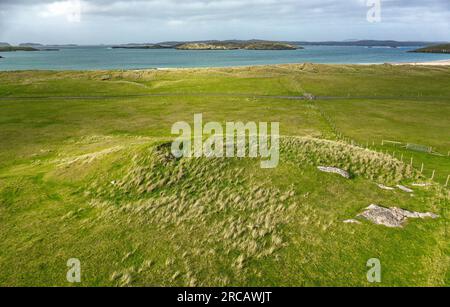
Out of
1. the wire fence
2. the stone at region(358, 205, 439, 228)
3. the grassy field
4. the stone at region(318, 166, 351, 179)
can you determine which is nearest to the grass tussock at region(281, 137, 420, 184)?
the grassy field

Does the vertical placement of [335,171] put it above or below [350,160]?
below

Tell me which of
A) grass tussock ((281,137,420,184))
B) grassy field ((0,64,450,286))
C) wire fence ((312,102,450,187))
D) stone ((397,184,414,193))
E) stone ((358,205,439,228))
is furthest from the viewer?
wire fence ((312,102,450,187))

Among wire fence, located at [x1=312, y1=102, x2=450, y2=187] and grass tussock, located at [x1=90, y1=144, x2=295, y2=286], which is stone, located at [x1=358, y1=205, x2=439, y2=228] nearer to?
grass tussock, located at [x1=90, y1=144, x2=295, y2=286]

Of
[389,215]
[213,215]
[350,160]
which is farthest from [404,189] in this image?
[213,215]

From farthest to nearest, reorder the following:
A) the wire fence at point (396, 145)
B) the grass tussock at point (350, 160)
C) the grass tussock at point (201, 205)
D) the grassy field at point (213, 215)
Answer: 1. the wire fence at point (396, 145)
2. the grass tussock at point (350, 160)
3. the grass tussock at point (201, 205)
4. the grassy field at point (213, 215)

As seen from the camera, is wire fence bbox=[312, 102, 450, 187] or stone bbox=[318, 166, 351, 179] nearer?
stone bbox=[318, 166, 351, 179]

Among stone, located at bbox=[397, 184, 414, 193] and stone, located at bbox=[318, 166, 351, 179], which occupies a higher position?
stone, located at bbox=[318, 166, 351, 179]

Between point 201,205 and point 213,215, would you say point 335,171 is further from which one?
point 201,205

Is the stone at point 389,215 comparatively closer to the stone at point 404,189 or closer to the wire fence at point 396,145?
the stone at point 404,189

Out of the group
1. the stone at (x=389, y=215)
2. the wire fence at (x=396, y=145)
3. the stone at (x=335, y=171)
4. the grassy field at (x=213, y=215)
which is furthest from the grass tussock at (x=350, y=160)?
the stone at (x=389, y=215)

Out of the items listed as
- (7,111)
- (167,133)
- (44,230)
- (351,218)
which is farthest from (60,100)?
(351,218)
